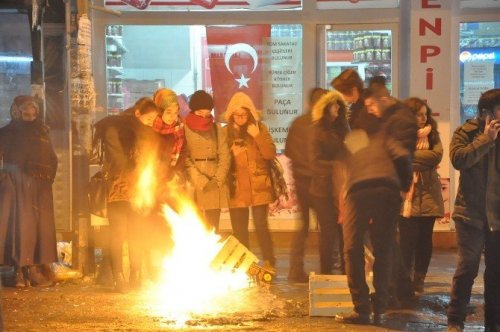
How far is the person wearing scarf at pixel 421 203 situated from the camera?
909 cm

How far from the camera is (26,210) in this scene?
31.9 feet

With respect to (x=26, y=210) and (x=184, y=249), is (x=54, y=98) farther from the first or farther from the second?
(x=184, y=249)

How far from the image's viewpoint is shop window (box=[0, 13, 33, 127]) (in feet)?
41.5

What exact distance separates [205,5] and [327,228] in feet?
14.0

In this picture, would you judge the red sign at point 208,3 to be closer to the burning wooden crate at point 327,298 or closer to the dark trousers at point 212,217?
the dark trousers at point 212,217

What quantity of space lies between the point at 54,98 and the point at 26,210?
2.05 meters

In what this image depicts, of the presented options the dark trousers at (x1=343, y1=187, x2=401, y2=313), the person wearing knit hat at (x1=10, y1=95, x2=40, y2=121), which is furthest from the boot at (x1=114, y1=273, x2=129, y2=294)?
the dark trousers at (x1=343, y1=187, x2=401, y2=313)

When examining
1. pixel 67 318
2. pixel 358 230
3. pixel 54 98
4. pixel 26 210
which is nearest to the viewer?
pixel 358 230

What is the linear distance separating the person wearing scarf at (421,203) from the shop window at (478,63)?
135 inches

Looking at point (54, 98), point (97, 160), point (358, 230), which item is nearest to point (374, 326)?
point (358, 230)

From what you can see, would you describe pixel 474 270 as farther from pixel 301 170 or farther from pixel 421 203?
pixel 301 170

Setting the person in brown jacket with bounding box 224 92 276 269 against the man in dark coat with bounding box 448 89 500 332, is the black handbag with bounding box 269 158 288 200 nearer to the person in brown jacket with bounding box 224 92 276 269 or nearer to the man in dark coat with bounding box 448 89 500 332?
the person in brown jacket with bounding box 224 92 276 269

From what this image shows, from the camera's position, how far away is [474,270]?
734cm

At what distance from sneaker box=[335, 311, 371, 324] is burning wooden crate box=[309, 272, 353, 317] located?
182 mm
